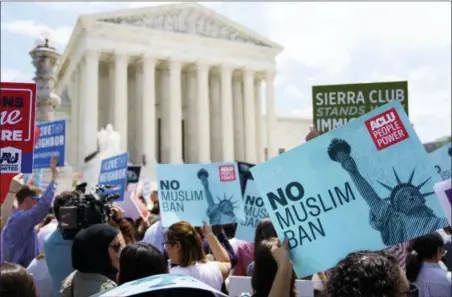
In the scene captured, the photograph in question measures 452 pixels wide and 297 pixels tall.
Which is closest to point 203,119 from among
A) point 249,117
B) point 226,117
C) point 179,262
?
point 226,117

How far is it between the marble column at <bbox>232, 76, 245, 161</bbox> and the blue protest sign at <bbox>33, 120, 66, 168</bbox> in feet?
125

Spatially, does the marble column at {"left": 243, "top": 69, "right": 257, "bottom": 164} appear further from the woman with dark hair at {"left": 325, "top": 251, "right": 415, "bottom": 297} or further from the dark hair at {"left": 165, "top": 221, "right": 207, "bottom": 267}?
the woman with dark hair at {"left": 325, "top": 251, "right": 415, "bottom": 297}

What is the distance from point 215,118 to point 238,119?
86.9 inches

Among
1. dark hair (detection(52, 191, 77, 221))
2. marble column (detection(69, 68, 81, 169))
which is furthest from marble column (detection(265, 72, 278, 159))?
dark hair (detection(52, 191, 77, 221))

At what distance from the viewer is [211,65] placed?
45812mm

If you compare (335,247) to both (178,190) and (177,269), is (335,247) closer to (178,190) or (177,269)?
(177,269)

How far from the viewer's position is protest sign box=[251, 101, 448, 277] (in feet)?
11.0

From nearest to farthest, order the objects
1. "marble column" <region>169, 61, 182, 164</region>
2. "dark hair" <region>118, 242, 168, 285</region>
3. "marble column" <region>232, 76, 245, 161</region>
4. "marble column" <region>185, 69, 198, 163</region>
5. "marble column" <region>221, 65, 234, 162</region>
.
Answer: "dark hair" <region>118, 242, 168, 285</region> → "marble column" <region>169, 61, 182, 164</region> → "marble column" <region>221, 65, 234, 162</region> → "marble column" <region>185, 69, 198, 163</region> → "marble column" <region>232, 76, 245, 161</region>

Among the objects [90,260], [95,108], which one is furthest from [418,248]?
[95,108]

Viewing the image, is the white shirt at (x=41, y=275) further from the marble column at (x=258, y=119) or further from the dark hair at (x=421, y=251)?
the marble column at (x=258, y=119)

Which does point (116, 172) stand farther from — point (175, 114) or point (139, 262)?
point (175, 114)

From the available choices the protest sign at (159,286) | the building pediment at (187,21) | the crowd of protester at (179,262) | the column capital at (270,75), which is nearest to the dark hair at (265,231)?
the crowd of protester at (179,262)

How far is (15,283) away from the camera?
278cm

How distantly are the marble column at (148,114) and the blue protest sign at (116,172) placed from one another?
31789mm
